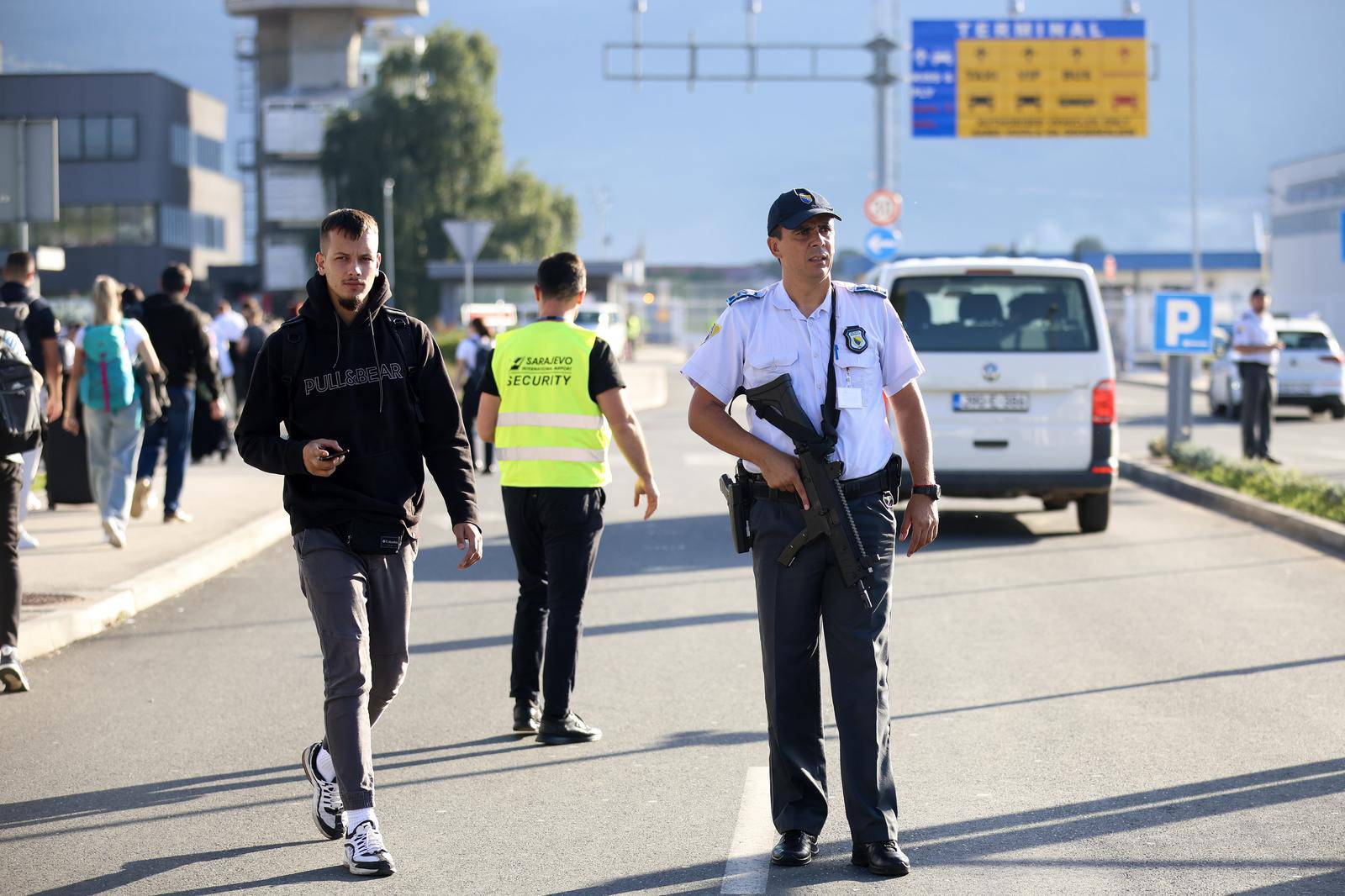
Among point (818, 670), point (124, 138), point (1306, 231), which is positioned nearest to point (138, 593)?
point (818, 670)

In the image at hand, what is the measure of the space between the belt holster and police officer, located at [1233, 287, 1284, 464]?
14321 mm

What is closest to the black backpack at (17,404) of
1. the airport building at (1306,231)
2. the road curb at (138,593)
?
the road curb at (138,593)

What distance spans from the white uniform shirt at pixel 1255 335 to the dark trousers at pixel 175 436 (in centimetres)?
1087

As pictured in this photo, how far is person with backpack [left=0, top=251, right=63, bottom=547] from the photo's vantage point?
1169cm

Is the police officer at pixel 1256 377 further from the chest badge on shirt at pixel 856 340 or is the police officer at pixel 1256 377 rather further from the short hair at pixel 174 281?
the chest badge on shirt at pixel 856 340

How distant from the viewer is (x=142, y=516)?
1458 cm

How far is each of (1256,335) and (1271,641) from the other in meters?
10.4

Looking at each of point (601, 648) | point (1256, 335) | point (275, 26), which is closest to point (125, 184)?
point (275, 26)

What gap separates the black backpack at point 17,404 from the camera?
7648mm

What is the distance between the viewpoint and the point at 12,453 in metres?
7.72

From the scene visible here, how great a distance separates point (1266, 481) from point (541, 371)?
1029cm

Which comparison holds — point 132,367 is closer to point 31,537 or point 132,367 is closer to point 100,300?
point 100,300

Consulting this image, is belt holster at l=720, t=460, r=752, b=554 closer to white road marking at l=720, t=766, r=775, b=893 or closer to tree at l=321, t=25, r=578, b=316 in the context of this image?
white road marking at l=720, t=766, r=775, b=893

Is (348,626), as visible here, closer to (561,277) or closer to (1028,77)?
(561,277)
